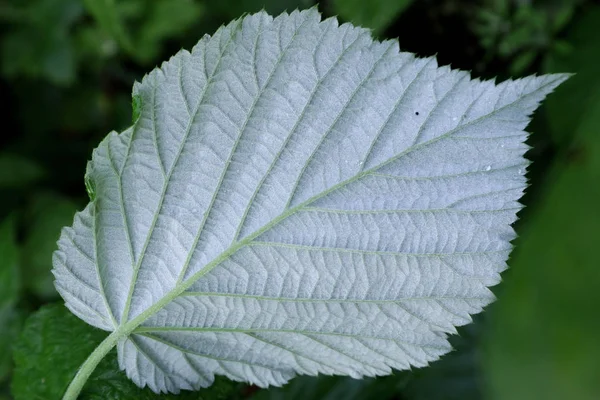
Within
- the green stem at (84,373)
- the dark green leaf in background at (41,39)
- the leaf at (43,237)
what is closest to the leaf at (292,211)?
the green stem at (84,373)

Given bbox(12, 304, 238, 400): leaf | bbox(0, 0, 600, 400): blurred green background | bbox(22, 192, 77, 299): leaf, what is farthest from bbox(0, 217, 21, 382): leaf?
bbox(22, 192, 77, 299): leaf

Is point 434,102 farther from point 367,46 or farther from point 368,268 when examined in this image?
point 368,268

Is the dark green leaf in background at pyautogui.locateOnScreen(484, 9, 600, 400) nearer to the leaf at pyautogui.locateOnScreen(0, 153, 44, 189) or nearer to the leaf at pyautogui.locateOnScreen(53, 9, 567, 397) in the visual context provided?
the leaf at pyautogui.locateOnScreen(53, 9, 567, 397)

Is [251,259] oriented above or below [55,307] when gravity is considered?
above

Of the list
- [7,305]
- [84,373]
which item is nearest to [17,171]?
[7,305]

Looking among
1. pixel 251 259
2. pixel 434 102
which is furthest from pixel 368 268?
pixel 434 102

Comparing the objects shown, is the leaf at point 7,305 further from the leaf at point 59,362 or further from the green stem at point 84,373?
the green stem at point 84,373
